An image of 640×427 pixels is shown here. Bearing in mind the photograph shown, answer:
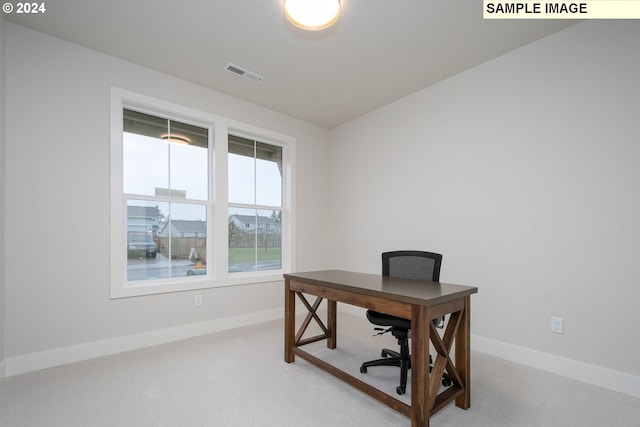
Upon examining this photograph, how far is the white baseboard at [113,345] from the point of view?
7.64 feet

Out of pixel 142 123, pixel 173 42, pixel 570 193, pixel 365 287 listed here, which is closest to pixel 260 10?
pixel 173 42

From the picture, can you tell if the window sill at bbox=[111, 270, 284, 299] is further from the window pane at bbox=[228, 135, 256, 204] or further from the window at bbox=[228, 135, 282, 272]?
the window pane at bbox=[228, 135, 256, 204]

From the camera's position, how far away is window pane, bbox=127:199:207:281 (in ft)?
9.86

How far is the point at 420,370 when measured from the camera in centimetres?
158

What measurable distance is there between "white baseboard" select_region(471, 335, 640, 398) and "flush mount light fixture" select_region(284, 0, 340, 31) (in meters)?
3.03

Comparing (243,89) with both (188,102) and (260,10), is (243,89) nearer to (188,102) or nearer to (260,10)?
(188,102)

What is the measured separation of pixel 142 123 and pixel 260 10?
176 cm

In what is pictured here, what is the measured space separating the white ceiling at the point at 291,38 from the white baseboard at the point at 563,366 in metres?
2.66

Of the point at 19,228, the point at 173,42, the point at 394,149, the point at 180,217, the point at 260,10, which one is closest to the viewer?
the point at 260,10

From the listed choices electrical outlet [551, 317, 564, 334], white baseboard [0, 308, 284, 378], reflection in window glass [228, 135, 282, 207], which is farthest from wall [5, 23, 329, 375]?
electrical outlet [551, 317, 564, 334]

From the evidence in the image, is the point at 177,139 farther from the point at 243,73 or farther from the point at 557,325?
the point at 557,325

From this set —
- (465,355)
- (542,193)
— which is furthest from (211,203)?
(542,193)

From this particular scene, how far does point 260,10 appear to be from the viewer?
87.7 inches

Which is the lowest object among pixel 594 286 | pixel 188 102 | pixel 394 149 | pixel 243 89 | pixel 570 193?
pixel 594 286
